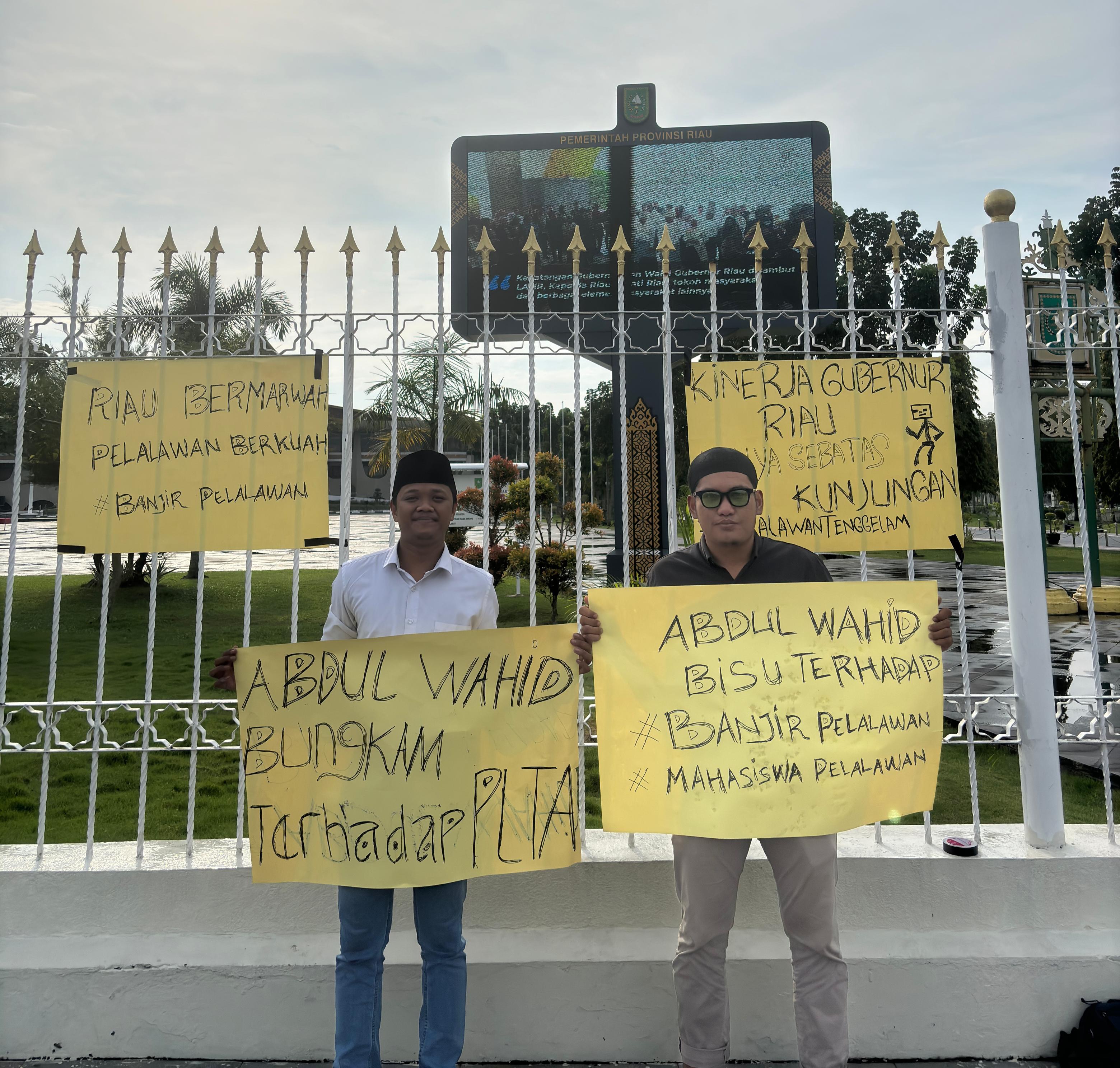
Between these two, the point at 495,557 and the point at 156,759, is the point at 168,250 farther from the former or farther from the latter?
the point at 495,557

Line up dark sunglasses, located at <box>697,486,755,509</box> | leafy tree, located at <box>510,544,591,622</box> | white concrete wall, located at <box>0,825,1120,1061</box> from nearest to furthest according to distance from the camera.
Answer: dark sunglasses, located at <box>697,486,755,509</box>, white concrete wall, located at <box>0,825,1120,1061</box>, leafy tree, located at <box>510,544,591,622</box>

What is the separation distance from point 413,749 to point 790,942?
1.31 m

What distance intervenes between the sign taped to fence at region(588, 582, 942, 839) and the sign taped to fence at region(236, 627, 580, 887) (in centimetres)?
19

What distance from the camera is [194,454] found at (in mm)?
2900

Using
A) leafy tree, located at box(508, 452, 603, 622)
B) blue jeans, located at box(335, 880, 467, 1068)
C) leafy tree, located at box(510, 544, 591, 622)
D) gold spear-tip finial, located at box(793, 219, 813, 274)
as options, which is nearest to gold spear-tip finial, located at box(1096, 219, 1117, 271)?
gold spear-tip finial, located at box(793, 219, 813, 274)

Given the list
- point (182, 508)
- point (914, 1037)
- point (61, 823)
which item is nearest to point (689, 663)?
point (914, 1037)

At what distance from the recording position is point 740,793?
7.58 ft

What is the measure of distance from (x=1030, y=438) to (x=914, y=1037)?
7.42 ft

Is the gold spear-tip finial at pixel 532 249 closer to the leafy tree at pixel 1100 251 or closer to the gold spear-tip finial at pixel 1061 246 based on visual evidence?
the gold spear-tip finial at pixel 1061 246

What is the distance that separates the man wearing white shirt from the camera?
2186 mm

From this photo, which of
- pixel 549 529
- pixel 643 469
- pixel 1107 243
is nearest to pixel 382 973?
pixel 1107 243

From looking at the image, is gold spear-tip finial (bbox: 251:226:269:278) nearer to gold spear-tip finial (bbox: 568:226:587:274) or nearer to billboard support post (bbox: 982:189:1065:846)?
gold spear-tip finial (bbox: 568:226:587:274)

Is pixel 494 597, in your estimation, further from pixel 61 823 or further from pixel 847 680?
pixel 61 823

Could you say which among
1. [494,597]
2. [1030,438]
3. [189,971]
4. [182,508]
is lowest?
[189,971]
